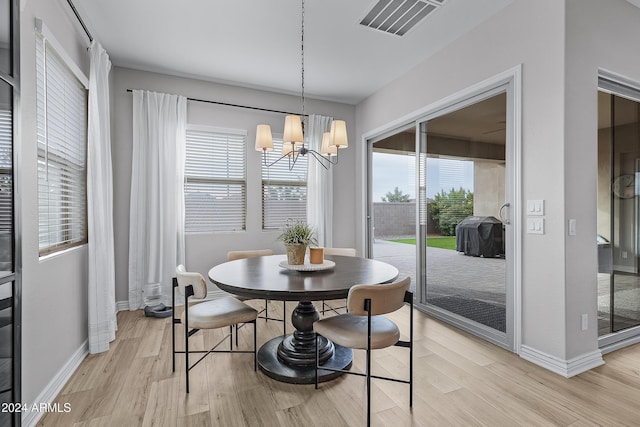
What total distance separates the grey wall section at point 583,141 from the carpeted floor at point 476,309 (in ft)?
1.90

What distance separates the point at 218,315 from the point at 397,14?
2.81 m

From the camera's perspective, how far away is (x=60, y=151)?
2391 mm

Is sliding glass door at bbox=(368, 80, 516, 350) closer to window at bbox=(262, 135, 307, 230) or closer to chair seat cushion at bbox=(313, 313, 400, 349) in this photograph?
window at bbox=(262, 135, 307, 230)

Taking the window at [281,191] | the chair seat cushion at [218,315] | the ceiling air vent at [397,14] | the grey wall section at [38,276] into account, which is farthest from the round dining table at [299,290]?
the ceiling air vent at [397,14]

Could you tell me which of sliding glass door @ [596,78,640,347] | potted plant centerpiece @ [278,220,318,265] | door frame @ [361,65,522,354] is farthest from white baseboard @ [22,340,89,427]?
sliding glass door @ [596,78,640,347]

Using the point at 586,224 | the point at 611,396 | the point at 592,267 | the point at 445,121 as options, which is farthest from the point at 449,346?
the point at 445,121

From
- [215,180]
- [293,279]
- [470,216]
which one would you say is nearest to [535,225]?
[470,216]

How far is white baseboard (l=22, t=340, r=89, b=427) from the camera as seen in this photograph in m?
1.75

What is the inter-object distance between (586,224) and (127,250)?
175 inches

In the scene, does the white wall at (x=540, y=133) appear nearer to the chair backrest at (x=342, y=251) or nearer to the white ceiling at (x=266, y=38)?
the white ceiling at (x=266, y=38)

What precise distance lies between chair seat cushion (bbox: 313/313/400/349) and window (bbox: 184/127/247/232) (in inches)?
Answer: 101

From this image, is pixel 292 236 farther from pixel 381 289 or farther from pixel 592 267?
pixel 592 267

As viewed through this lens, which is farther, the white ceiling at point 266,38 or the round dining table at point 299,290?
the white ceiling at point 266,38

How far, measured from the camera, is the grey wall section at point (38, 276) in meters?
1.76
